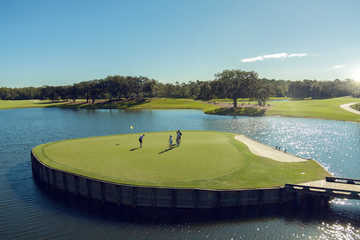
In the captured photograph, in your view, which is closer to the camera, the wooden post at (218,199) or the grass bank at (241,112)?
the wooden post at (218,199)

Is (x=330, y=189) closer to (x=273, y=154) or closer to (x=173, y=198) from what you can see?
(x=273, y=154)

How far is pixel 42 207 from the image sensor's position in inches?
1041

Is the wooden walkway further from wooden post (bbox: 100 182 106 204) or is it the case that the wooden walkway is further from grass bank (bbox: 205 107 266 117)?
grass bank (bbox: 205 107 266 117)

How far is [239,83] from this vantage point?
405 ft

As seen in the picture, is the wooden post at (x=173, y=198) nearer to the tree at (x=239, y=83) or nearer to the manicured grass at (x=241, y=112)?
the manicured grass at (x=241, y=112)

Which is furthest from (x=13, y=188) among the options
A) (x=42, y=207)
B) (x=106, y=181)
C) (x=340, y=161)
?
(x=340, y=161)

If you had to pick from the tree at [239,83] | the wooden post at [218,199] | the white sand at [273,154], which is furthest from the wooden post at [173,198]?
the tree at [239,83]

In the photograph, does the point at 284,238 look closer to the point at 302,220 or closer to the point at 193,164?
the point at 302,220

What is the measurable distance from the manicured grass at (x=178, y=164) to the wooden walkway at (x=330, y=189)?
50.7 inches

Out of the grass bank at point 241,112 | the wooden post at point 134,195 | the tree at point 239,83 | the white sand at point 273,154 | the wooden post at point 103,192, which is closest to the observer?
the wooden post at point 134,195

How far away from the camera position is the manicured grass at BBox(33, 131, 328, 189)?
2665 cm

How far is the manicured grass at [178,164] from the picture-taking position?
26647mm

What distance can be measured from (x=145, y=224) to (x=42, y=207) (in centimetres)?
1171

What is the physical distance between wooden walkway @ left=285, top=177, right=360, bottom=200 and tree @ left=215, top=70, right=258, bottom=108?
99.8 m
